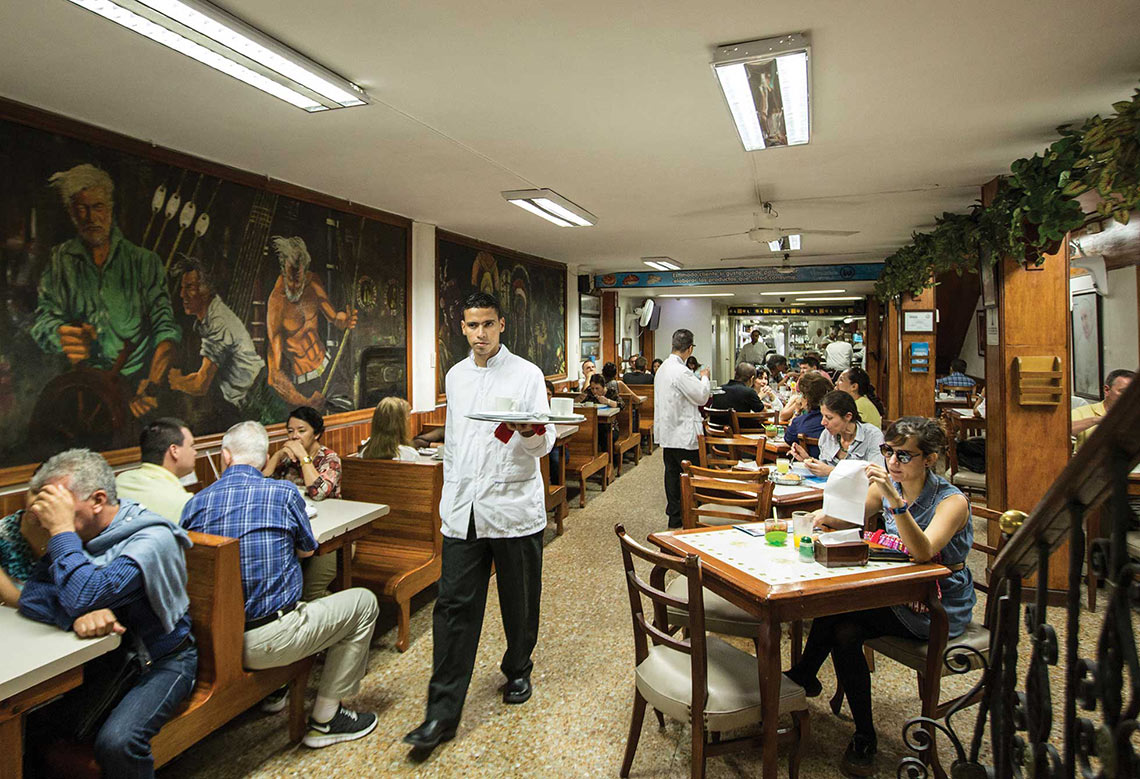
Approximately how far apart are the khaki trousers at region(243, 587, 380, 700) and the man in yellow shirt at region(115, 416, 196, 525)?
69 centimetres

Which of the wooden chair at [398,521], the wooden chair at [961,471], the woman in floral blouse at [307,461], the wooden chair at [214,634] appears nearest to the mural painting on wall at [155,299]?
the woman in floral blouse at [307,461]

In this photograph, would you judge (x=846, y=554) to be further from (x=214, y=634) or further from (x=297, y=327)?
(x=297, y=327)

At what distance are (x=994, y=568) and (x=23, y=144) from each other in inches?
183

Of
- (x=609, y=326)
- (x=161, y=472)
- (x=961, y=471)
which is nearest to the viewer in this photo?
(x=161, y=472)

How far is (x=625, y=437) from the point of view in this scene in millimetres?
9000

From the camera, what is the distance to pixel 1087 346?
7277 millimetres

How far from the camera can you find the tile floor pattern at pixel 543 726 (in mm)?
2631

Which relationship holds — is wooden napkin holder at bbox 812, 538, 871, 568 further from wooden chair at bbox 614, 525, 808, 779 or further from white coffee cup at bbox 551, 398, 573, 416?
white coffee cup at bbox 551, 398, 573, 416

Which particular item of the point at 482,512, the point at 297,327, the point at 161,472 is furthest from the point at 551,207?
the point at 161,472

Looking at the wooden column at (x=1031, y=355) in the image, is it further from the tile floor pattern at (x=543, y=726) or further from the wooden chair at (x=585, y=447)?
the wooden chair at (x=585, y=447)

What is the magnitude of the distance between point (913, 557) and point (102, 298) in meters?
4.42

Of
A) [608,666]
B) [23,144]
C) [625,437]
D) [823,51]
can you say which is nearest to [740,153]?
[823,51]

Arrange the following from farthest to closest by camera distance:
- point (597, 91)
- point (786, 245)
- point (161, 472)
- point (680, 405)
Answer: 1. point (786, 245)
2. point (680, 405)
3. point (597, 91)
4. point (161, 472)

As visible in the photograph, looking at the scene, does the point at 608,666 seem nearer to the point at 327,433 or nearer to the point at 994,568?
the point at 994,568
